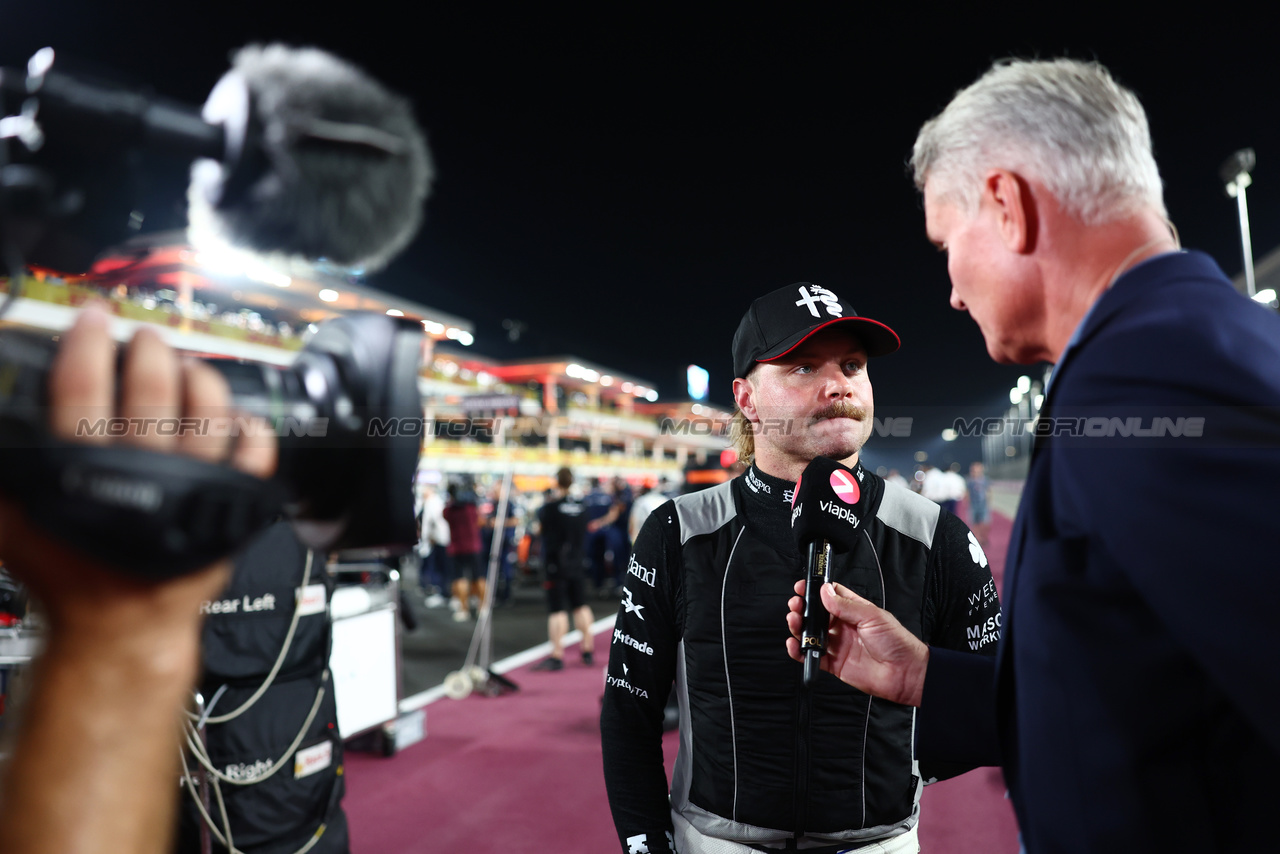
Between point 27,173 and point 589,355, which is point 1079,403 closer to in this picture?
point 27,173

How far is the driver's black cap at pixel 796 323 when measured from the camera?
5.88ft

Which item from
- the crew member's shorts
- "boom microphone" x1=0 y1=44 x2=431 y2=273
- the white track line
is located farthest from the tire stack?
the crew member's shorts

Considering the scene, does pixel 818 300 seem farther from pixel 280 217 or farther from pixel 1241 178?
pixel 1241 178

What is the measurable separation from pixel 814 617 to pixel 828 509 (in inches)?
9.8

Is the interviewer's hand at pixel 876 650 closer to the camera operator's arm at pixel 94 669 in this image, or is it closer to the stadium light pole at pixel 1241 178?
the camera operator's arm at pixel 94 669

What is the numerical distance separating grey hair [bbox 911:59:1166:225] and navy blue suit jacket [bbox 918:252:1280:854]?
142 mm

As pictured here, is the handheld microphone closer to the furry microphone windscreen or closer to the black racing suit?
the black racing suit

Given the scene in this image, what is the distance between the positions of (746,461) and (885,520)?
0.55 meters

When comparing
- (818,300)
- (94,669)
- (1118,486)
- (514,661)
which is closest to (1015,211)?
(1118,486)

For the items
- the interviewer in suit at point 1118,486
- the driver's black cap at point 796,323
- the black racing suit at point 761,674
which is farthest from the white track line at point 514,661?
the interviewer in suit at point 1118,486

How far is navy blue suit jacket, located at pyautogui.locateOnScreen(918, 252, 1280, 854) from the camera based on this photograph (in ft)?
2.21

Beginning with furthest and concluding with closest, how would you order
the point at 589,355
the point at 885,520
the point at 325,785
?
the point at 589,355 < the point at 325,785 < the point at 885,520

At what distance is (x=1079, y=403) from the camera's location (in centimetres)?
80

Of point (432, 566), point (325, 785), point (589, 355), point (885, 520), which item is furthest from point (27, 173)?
point (589, 355)
